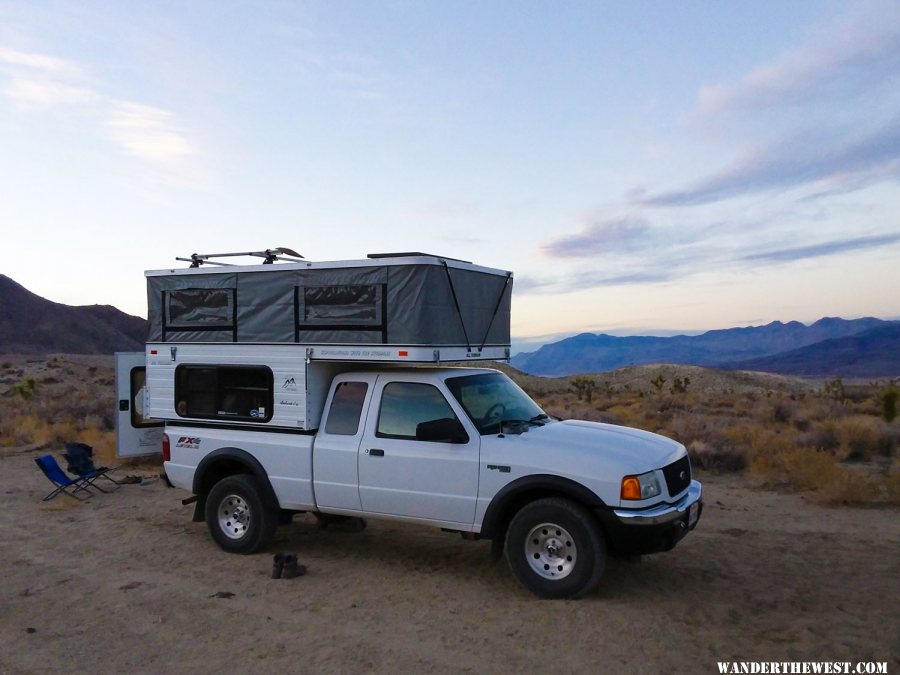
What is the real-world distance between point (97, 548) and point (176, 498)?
275cm

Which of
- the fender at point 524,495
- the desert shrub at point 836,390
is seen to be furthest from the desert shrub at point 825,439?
the desert shrub at point 836,390

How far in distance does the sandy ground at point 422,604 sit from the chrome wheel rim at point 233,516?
0.83ft

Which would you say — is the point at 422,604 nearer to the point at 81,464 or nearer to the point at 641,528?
the point at 641,528

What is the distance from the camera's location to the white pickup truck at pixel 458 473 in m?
6.11

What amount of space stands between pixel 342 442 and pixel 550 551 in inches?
88.5

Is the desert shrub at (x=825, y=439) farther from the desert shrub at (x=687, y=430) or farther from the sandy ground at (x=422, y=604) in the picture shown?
the sandy ground at (x=422, y=604)

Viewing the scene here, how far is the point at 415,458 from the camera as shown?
22.5ft

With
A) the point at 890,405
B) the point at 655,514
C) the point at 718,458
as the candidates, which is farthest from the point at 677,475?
the point at 890,405

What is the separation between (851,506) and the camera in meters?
9.97

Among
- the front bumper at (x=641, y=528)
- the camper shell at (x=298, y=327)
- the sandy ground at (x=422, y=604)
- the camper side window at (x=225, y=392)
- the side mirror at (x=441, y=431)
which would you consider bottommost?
the sandy ground at (x=422, y=604)

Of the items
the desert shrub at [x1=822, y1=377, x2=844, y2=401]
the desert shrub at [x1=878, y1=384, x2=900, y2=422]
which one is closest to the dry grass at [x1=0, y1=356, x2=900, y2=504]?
the desert shrub at [x1=878, y1=384, x2=900, y2=422]

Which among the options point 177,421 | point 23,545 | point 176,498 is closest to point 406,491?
point 177,421

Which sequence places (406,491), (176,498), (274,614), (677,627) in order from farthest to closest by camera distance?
(176,498) → (406,491) → (274,614) → (677,627)

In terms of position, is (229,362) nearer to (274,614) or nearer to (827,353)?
(274,614)
